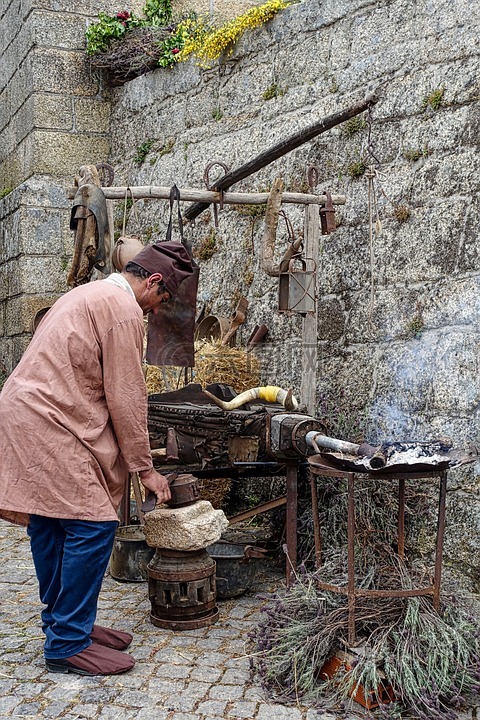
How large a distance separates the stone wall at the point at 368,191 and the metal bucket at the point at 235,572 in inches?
41.2

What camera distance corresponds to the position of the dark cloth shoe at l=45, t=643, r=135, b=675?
3721 mm

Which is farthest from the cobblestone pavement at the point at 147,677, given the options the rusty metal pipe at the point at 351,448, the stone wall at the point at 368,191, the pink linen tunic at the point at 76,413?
the stone wall at the point at 368,191

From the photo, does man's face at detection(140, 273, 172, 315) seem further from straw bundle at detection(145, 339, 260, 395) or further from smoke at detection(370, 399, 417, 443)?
straw bundle at detection(145, 339, 260, 395)

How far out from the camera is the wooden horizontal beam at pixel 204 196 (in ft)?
16.4

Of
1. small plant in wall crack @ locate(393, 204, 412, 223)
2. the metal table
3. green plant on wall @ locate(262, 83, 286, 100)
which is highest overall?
green plant on wall @ locate(262, 83, 286, 100)

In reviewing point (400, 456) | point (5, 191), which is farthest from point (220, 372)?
point (5, 191)

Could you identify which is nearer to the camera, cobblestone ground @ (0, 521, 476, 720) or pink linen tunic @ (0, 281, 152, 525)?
cobblestone ground @ (0, 521, 476, 720)

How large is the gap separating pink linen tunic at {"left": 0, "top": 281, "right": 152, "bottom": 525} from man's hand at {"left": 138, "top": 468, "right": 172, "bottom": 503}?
0.28 ft

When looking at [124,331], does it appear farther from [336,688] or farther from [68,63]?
[68,63]

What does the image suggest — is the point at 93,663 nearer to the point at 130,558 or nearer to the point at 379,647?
the point at 379,647

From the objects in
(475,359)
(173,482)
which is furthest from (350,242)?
(173,482)

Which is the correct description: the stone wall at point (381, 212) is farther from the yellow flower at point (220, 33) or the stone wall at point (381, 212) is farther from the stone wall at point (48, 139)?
the stone wall at point (48, 139)

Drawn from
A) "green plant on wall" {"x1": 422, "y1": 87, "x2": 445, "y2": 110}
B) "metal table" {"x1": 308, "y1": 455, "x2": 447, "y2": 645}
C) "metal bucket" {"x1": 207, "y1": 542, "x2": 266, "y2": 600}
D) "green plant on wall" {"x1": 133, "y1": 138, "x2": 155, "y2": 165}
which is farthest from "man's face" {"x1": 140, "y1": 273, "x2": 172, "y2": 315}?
"green plant on wall" {"x1": 133, "y1": 138, "x2": 155, "y2": 165}

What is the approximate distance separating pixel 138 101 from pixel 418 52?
12.6ft
